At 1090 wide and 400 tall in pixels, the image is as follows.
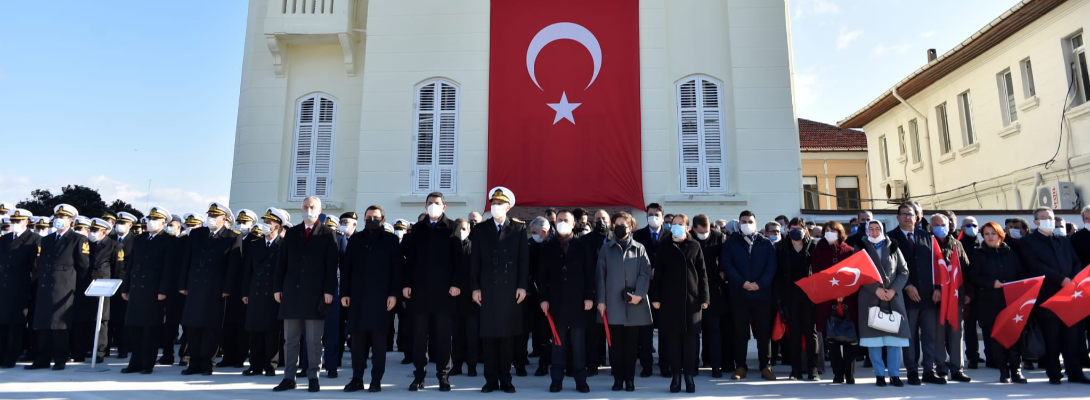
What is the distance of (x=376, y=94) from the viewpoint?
→ 12797 millimetres

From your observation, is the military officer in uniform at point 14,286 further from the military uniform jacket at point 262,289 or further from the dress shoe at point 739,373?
the dress shoe at point 739,373

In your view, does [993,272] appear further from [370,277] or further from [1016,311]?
[370,277]

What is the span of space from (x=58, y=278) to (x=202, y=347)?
79.1 inches

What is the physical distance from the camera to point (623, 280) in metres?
5.71

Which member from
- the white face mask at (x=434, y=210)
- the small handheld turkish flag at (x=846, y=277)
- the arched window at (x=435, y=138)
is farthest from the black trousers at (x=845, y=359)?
the arched window at (x=435, y=138)

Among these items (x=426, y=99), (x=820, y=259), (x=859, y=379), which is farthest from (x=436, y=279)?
(x=426, y=99)

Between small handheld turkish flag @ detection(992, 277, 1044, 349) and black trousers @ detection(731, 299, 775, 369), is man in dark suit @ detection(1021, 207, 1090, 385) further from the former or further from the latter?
black trousers @ detection(731, 299, 775, 369)

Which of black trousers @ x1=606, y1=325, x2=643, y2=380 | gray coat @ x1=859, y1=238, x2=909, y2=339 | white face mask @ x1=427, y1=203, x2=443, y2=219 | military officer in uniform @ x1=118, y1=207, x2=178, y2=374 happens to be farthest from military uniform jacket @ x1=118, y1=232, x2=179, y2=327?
gray coat @ x1=859, y1=238, x2=909, y2=339

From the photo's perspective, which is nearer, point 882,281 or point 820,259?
point 882,281

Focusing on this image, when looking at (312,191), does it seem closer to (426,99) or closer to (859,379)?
(426,99)

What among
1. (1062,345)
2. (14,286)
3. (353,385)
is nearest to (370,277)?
(353,385)

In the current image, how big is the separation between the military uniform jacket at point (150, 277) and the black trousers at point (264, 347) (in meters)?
Result: 1.13

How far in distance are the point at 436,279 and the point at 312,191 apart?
8336 millimetres

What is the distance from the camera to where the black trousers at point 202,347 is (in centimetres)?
674
